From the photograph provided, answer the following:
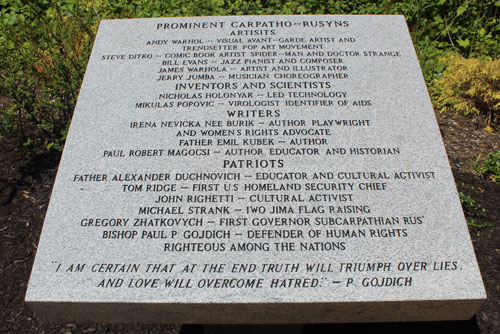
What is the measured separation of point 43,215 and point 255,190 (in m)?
2.77

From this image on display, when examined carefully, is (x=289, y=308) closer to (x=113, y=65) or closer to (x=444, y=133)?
(x=113, y=65)

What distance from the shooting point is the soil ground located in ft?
11.4

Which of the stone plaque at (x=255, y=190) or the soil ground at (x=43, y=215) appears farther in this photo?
the soil ground at (x=43, y=215)

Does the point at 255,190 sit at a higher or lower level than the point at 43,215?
higher

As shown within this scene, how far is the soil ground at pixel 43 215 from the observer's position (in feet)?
11.4

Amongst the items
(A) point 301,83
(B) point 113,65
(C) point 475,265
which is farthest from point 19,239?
(C) point 475,265

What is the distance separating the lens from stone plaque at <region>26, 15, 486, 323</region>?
7.55ft

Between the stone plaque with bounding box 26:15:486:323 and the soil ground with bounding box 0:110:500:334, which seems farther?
the soil ground with bounding box 0:110:500:334

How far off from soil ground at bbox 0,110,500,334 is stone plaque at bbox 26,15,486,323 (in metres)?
1.30

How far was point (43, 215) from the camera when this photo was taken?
14.0 feet

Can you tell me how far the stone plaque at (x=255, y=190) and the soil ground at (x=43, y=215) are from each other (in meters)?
1.30

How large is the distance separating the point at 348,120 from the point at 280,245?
1.15 m

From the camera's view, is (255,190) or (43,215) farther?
(43,215)

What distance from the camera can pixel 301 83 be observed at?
322 centimetres
